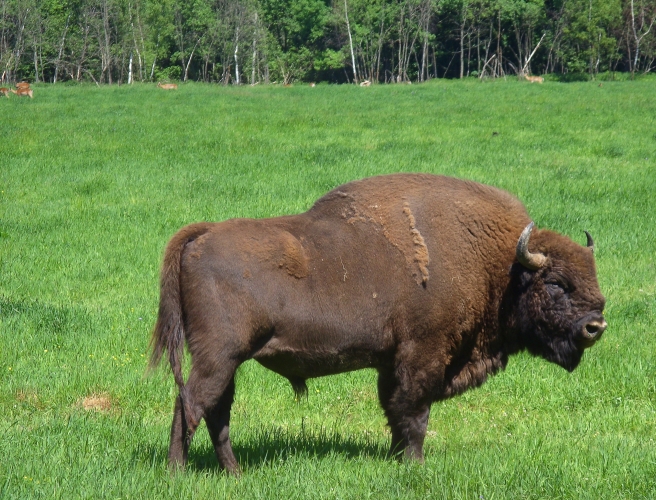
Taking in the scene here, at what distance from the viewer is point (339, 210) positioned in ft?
17.1

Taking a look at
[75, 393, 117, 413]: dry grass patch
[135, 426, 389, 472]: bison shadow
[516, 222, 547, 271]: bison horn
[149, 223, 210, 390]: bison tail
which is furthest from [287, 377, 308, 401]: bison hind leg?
[75, 393, 117, 413]: dry grass patch

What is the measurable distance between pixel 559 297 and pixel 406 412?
1319mm

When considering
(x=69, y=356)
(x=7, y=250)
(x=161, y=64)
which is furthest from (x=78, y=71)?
(x=69, y=356)

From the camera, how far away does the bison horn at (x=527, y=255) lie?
5.10 metres

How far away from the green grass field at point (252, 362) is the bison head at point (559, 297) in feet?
2.47

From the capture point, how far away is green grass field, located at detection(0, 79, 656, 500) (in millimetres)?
4598

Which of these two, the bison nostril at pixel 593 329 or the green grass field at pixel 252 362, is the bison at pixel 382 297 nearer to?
the bison nostril at pixel 593 329

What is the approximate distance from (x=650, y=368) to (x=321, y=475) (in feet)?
13.5

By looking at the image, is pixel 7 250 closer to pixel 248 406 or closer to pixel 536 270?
pixel 248 406

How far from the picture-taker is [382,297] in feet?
16.3

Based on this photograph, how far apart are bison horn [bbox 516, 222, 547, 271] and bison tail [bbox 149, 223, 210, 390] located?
85.5 inches

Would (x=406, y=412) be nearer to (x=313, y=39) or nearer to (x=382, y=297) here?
(x=382, y=297)

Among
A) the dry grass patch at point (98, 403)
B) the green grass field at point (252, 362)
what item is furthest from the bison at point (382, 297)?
the dry grass patch at point (98, 403)

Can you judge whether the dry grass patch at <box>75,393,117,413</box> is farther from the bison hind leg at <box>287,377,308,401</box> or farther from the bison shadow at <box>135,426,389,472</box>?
the bison hind leg at <box>287,377,308,401</box>
